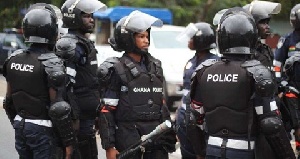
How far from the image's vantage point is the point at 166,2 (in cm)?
2633

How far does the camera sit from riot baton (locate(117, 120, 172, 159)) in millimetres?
5695

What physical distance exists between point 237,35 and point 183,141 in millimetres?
3034

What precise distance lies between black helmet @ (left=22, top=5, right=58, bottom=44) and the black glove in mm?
1302

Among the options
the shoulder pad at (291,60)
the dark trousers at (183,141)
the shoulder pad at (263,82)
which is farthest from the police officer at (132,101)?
the shoulder pad at (291,60)

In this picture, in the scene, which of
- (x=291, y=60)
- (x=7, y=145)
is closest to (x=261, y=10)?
(x=291, y=60)

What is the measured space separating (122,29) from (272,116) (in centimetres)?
178

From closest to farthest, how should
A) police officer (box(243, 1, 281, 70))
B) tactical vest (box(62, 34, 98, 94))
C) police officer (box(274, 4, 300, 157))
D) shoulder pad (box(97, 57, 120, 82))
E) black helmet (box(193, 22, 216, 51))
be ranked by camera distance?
shoulder pad (box(97, 57, 120, 82))
tactical vest (box(62, 34, 98, 94))
police officer (box(274, 4, 300, 157))
police officer (box(243, 1, 281, 70))
black helmet (box(193, 22, 216, 51))

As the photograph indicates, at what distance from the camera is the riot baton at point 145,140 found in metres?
5.70

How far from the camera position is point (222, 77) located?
5125 mm

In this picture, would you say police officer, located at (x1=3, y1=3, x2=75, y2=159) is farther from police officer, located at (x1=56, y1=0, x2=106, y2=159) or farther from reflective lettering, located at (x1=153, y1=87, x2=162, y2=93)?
reflective lettering, located at (x1=153, y1=87, x2=162, y2=93)

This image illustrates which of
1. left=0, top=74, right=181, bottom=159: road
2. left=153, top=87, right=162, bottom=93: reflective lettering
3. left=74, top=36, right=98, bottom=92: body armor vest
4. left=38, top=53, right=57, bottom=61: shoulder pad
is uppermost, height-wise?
left=38, top=53, right=57, bottom=61: shoulder pad

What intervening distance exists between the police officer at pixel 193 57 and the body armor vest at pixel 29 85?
7.64 feet

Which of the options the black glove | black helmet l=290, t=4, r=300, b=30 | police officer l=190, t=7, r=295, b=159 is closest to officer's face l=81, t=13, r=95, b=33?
the black glove

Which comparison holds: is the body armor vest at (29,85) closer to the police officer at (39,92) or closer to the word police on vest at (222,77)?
the police officer at (39,92)
